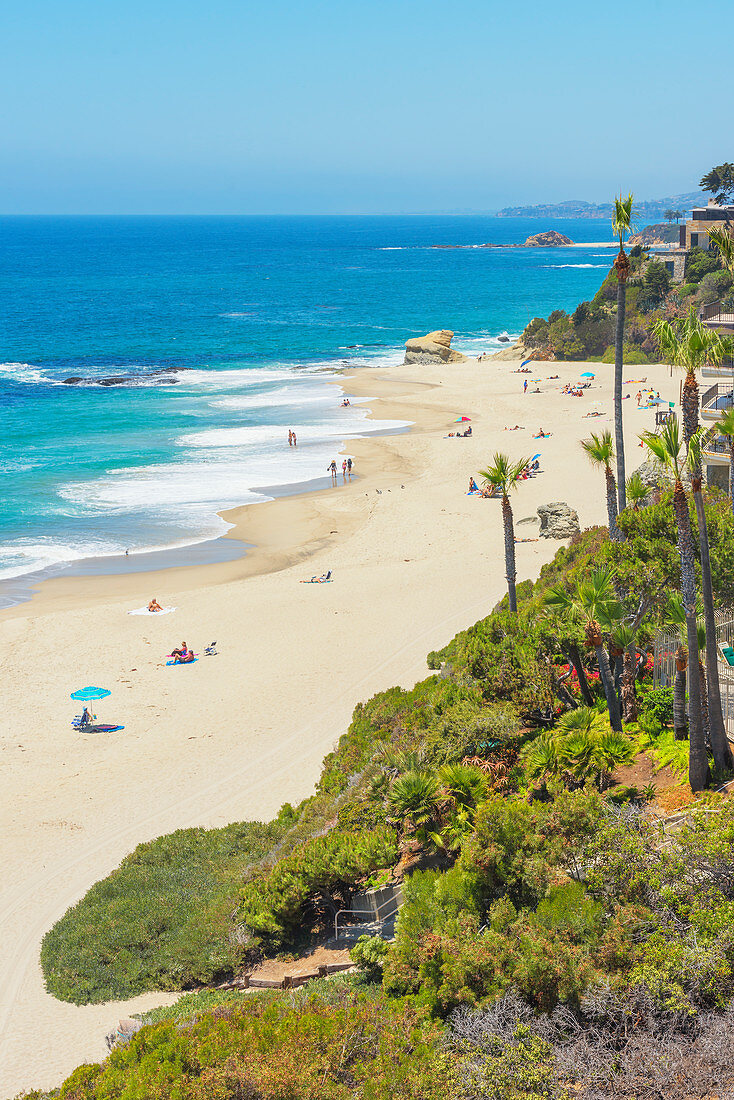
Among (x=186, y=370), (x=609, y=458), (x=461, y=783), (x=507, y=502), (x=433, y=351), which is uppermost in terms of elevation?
(x=433, y=351)

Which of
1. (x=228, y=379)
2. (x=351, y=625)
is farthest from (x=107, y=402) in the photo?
(x=351, y=625)

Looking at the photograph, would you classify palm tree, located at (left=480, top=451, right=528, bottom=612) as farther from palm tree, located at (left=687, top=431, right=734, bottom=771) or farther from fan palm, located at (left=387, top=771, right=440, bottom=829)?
fan palm, located at (left=387, top=771, right=440, bottom=829)

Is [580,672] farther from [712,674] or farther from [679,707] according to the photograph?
[712,674]

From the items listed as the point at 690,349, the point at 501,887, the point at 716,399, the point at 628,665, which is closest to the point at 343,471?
the point at 716,399

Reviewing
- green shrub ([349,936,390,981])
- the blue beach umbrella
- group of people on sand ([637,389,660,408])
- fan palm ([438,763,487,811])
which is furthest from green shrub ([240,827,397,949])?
group of people on sand ([637,389,660,408])

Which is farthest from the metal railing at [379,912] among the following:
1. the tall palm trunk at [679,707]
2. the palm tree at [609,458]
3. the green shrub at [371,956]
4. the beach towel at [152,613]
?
the beach towel at [152,613]

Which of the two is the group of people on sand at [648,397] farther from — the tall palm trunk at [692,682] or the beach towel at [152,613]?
the tall palm trunk at [692,682]

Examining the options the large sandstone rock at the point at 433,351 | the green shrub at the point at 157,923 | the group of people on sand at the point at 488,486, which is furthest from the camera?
the large sandstone rock at the point at 433,351
